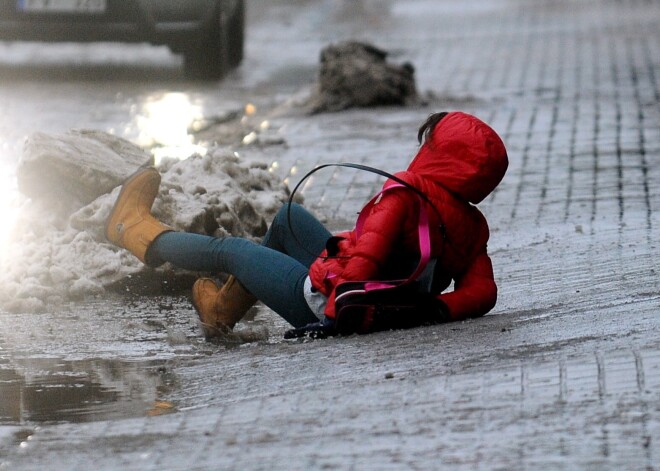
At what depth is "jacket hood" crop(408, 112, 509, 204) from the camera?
15.7 feet

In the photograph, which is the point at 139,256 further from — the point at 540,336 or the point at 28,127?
the point at 28,127

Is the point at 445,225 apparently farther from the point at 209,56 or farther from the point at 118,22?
the point at 209,56

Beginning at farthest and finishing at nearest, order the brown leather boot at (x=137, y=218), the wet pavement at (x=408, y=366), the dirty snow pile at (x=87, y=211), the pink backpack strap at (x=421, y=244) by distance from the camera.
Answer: the dirty snow pile at (x=87, y=211), the brown leather boot at (x=137, y=218), the pink backpack strap at (x=421, y=244), the wet pavement at (x=408, y=366)

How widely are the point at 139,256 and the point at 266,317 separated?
24.2 inches

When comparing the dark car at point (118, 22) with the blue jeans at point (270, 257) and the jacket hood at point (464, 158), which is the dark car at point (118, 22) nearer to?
the blue jeans at point (270, 257)

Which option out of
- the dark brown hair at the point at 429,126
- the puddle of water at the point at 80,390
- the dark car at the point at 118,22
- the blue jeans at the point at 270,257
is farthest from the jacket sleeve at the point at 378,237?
the dark car at the point at 118,22

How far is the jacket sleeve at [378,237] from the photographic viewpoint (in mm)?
4703

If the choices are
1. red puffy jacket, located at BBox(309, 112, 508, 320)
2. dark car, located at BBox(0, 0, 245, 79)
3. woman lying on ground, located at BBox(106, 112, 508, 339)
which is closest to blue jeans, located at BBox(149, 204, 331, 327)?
woman lying on ground, located at BBox(106, 112, 508, 339)

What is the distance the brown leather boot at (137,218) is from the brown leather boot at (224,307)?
0.37m

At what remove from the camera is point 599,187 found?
762 cm

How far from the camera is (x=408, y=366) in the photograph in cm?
435

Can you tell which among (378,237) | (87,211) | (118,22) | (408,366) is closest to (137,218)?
(87,211)

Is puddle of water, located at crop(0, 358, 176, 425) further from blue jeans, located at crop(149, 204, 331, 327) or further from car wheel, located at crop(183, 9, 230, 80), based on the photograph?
car wheel, located at crop(183, 9, 230, 80)

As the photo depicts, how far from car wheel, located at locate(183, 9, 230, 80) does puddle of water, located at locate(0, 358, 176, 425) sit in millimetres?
7062
